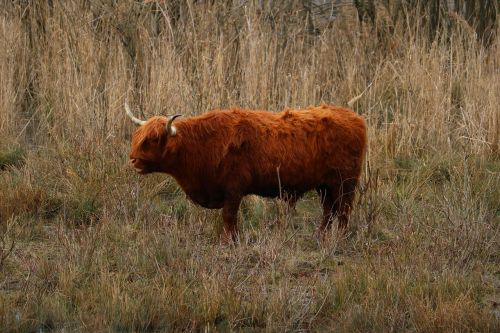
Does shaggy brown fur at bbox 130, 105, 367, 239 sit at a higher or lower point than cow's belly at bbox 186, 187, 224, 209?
higher

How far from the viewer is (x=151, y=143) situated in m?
6.52

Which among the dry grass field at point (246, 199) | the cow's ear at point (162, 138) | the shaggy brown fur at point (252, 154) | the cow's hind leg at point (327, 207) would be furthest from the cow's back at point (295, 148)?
the cow's ear at point (162, 138)

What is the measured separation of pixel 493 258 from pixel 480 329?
1.63m

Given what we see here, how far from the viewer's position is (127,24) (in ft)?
33.8

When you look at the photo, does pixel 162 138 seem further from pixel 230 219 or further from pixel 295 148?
pixel 295 148

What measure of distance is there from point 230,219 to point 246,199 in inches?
46.0

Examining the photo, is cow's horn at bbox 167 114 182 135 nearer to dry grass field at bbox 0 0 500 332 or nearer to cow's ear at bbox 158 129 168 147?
cow's ear at bbox 158 129 168 147

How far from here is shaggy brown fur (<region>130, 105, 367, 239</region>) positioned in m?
6.63

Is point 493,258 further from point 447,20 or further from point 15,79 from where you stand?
point 15,79

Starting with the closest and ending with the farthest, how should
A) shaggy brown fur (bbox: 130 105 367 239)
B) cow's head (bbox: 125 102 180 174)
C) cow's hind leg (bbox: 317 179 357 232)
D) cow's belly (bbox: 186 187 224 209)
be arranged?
cow's head (bbox: 125 102 180 174) < shaggy brown fur (bbox: 130 105 367 239) < cow's belly (bbox: 186 187 224 209) < cow's hind leg (bbox: 317 179 357 232)

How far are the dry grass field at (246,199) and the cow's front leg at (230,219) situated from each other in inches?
4.0

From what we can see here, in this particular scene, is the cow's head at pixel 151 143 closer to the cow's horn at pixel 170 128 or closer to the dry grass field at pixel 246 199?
the cow's horn at pixel 170 128

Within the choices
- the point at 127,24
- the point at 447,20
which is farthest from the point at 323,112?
the point at 447,20

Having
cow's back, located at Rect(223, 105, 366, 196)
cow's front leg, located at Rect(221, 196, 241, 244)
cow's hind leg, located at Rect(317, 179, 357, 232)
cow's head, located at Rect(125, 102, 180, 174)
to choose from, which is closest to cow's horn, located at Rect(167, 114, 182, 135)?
cow's head, located at Rect(125, 102, 180, 174)
